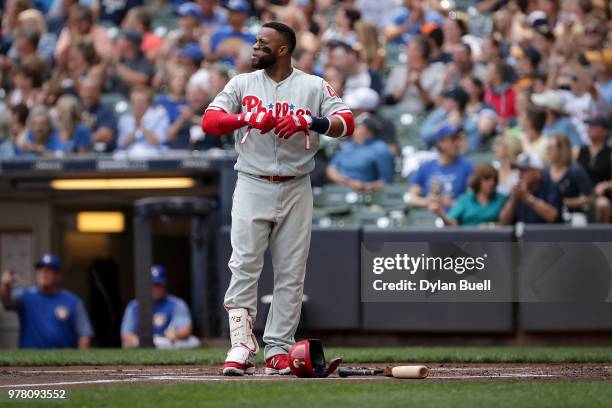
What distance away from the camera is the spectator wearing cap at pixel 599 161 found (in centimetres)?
1149

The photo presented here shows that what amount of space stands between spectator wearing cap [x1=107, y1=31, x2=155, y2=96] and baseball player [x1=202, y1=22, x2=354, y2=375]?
8434mm

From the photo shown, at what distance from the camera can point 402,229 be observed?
11320mm

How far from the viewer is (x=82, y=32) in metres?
16.0

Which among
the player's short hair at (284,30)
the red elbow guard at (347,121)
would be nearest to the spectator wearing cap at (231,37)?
the player's short hair at (284,30)

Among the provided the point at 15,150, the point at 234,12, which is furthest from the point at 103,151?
the point at 234,12

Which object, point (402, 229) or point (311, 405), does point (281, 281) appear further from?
point (402, 229)

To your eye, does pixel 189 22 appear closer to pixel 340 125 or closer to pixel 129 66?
pixel 129 66

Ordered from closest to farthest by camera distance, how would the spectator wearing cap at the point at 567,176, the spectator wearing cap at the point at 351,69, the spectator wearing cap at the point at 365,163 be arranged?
1. the spectator wearing cap at the point at 567,176
2. the spectator wearing cap at the point at 365,163
3. the spectator wearing cap at the point at 351,69

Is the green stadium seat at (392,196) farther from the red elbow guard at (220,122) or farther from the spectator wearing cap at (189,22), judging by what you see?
the red elbow guard at (220,122)

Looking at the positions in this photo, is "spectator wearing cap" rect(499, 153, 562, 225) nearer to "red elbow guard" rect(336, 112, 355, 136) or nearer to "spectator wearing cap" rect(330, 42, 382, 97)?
"spectator wearing cap" rect(330, 42, 382, 97)

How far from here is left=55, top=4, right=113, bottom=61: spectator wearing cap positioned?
52.1ft

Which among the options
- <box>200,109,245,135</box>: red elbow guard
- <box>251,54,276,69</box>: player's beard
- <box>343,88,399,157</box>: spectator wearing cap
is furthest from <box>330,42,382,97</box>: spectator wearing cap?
<box>200,109,245,135</box>: red elbow guard

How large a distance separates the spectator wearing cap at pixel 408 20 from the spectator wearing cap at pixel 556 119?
98.8 inches

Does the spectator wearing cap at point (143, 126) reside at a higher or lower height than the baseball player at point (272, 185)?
higher
